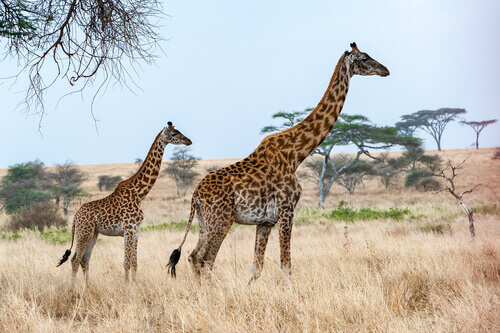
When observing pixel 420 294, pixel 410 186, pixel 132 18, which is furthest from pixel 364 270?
pixel 410 186

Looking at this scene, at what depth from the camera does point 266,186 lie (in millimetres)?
4953

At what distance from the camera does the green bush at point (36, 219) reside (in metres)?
17.0

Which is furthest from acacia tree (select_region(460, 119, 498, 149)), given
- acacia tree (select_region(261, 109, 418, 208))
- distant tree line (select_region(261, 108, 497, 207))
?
acacia tree (select_region(261, 109, 418, 208))

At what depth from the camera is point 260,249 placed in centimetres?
511

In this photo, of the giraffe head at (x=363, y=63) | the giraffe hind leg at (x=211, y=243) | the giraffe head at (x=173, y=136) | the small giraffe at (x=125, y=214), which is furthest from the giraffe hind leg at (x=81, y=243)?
the giraffe head at (x=363, y=63)

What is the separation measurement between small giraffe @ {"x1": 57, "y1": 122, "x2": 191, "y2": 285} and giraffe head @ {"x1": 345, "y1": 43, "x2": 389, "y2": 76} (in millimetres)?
2444

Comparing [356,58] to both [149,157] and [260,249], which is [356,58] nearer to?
[260,249]

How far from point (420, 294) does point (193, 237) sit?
318 inches

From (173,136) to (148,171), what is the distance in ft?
2.41

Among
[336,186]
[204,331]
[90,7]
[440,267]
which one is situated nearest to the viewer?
[204,331]

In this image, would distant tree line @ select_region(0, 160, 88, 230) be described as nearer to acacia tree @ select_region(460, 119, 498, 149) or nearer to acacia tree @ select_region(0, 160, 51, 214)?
acacia tree @ select_region(0, 160, 51, 214)

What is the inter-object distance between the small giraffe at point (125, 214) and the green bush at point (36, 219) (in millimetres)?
11711

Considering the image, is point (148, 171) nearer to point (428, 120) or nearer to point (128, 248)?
point (128, 248)

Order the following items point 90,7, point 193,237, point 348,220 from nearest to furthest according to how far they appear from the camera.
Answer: point 90,7 < point 193,237 < point 348,220
